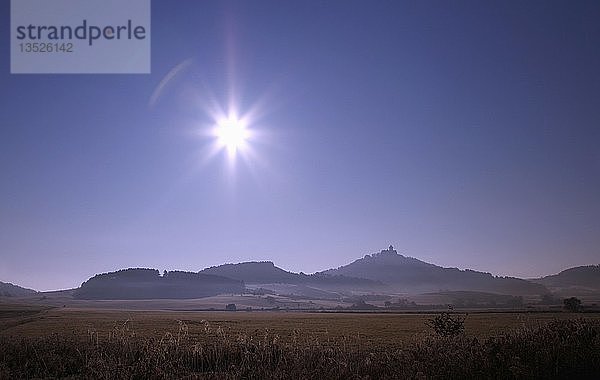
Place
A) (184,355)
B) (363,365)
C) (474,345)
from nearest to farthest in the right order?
(363,365) < (474,345) < (184,355)

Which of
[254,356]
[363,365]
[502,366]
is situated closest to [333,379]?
[363,365]

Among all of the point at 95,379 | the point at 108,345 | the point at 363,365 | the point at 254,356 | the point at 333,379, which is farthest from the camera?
the point at 108,345

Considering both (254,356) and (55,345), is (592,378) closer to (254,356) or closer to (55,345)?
(254,356)

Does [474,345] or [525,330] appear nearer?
[474,345]

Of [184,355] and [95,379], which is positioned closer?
[95,379]

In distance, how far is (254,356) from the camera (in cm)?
1775

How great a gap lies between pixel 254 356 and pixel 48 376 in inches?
251

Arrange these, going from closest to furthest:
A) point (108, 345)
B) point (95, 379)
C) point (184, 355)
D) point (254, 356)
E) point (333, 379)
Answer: point (333, 379) → point (95, 379) → point (254, 356) → point (184, 355) → point (108, 345)

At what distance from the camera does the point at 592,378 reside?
11.7 m

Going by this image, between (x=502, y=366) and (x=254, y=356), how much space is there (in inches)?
342

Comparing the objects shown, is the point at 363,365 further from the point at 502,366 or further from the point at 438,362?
the point at 502,366

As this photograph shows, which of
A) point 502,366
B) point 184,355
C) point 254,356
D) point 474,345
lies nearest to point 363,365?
point 502,366

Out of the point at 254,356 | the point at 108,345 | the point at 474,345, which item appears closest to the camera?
the point at 474,345

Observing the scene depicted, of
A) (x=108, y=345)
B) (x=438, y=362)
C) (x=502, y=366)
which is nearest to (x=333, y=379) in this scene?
(x=438, y=362)
